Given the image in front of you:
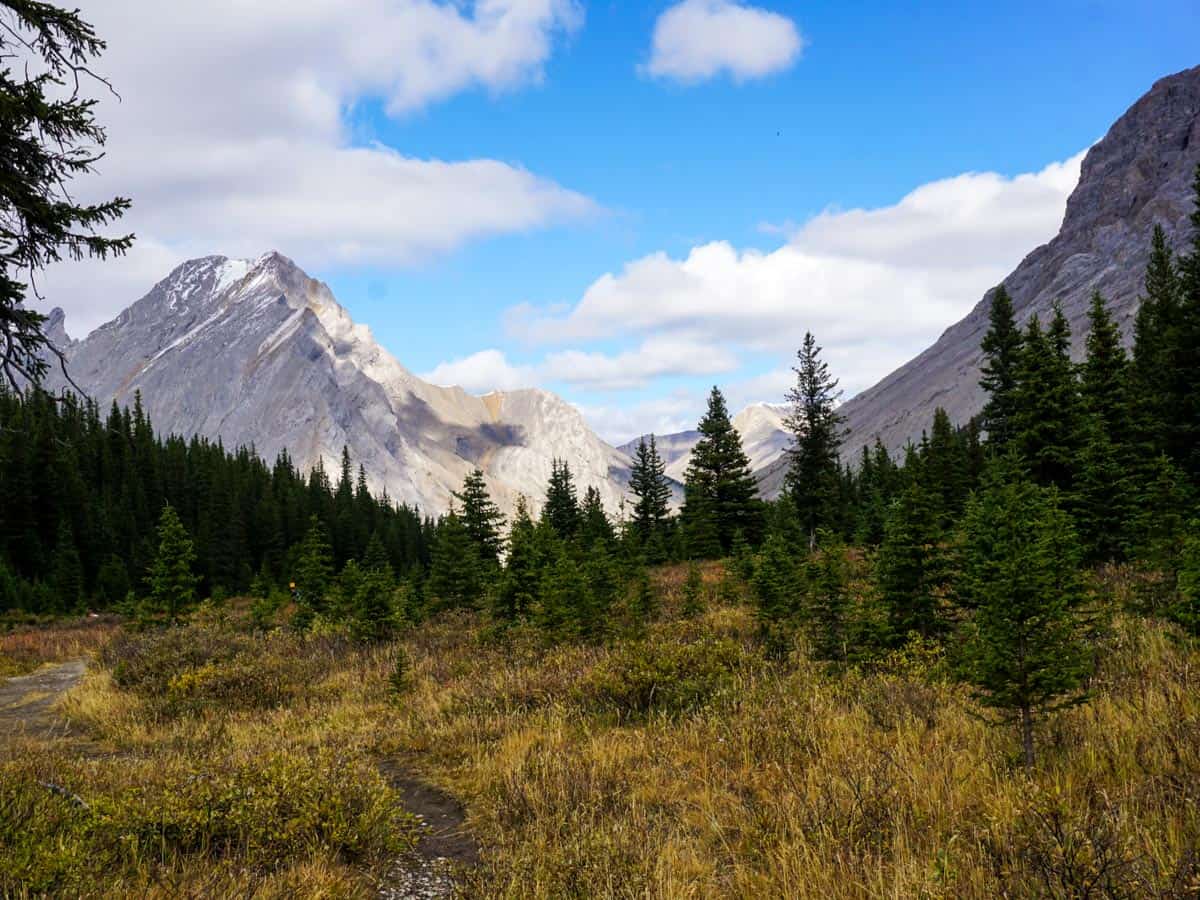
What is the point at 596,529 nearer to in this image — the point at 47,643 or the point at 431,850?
the point at 47,643

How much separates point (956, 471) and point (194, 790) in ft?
120

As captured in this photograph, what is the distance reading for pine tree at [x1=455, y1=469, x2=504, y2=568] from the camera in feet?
89.8

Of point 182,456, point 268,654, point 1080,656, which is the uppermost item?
point 182,456

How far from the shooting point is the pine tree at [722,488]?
113ft

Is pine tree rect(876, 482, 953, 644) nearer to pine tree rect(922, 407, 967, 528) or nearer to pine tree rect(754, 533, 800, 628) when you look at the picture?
pine tree rect(754, 533, 800, 628)

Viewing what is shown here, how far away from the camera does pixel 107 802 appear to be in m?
5.44

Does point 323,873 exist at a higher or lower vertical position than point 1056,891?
lower

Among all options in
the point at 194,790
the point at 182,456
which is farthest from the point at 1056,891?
the point at 182,456

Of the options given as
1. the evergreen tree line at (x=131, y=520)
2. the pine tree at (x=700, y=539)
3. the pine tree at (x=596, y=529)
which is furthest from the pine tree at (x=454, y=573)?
the pine tree at (x=700, y=539)

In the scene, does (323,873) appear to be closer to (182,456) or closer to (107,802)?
(107,802)

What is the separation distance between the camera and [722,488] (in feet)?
115

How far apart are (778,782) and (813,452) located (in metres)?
31.1

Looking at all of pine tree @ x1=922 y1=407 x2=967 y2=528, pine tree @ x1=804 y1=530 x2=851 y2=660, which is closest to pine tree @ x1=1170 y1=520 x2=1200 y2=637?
pine tree @ x1=804 y1=530 x2=851 y2=660

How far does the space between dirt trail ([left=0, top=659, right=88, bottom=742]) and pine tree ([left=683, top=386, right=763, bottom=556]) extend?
24964 millimetres
